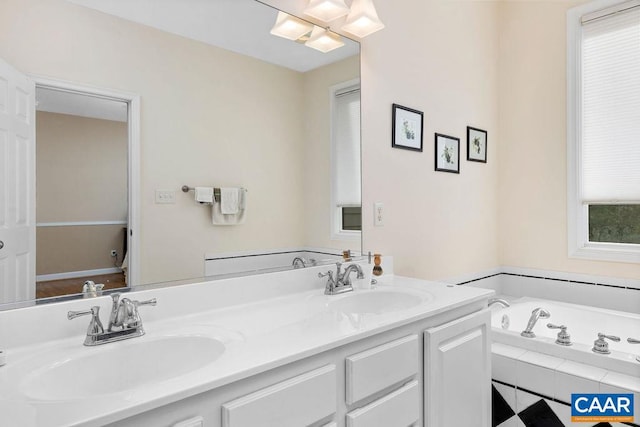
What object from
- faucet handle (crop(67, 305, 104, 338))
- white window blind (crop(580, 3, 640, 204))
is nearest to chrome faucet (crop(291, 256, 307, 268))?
faucet handle (crop(67, 305, 104, 338))

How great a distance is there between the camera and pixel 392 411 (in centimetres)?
119

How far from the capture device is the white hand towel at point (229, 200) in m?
1.50

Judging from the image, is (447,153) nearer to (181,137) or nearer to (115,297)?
(181,137)

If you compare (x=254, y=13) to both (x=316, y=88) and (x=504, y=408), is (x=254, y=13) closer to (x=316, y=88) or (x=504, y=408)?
(x=316, y=88)

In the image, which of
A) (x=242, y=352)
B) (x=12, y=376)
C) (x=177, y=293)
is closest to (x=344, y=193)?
(x=177, y=293)

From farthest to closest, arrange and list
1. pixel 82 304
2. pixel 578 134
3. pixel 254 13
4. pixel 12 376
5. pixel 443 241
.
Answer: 1. pixel 578 134
2. pixel 443 241
3. pixel 254 13
4. pixel 82 304
5. pixel 12 376

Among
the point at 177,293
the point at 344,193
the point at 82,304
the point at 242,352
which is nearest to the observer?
the point at 242,352

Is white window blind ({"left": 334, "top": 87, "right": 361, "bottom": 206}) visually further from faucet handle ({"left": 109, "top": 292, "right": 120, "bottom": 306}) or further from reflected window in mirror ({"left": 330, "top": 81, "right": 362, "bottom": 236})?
faucet handle ({"left": 109, "top": 292, "right": 120, "bottom": 306})

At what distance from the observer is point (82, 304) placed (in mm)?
1113

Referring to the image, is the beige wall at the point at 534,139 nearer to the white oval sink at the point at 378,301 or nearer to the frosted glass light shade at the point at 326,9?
the white oval sink at the point at 378,301

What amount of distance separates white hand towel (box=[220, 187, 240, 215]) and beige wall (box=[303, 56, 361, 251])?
0.36 metres

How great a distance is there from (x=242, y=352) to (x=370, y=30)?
1573 millimetres

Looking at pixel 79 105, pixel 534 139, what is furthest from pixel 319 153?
pixel 534 139

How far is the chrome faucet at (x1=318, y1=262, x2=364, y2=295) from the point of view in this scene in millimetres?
1632
